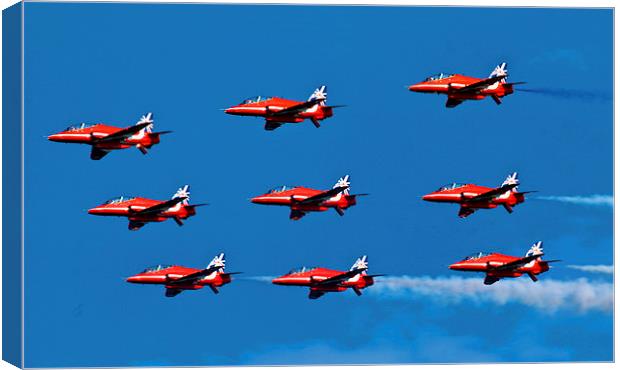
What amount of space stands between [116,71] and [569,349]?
61.1 ft

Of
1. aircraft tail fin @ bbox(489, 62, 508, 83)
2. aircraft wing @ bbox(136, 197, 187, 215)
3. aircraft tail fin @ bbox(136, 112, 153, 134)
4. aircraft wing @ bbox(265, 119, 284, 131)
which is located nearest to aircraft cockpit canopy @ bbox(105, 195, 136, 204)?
aircraft wing @ bbox(136, 197, 187, 215)

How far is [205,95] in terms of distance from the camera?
11281cm

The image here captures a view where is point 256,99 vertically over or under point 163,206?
over

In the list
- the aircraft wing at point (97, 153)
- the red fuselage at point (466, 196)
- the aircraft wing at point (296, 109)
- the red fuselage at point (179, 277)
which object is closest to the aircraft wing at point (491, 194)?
the red fuselage at point (466, 196)

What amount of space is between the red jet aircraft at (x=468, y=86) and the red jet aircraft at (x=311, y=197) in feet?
14.1

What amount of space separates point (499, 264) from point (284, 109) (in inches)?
366

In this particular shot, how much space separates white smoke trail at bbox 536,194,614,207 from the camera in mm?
114125

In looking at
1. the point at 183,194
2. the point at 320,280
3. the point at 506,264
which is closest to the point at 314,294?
the point at 320,280

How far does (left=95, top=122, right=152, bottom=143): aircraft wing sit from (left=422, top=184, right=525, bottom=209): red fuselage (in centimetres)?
1050

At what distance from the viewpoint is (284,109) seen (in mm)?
113125

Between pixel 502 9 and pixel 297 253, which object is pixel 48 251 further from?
pixel 502 9

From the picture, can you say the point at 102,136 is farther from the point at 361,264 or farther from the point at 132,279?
the point at 361,264

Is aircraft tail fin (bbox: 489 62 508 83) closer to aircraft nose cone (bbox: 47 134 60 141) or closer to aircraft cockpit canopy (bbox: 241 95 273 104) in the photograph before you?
aircraft cockpit canopy (bbox: 241 95 273 104)

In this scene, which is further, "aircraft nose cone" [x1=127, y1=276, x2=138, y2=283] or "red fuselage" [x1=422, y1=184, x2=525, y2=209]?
"red fuselage" [x1=422, y1=184, x2=525, y2=209]
